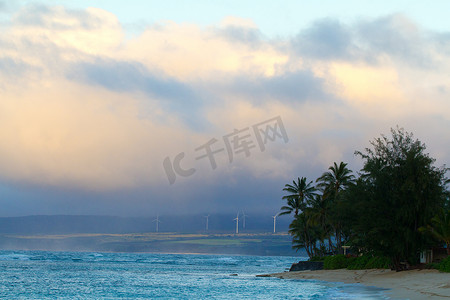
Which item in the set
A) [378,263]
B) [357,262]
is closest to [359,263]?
[357,262]

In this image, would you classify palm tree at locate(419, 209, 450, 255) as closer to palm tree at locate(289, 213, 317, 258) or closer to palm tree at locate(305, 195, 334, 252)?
palm tree at locate(305, 195, 334, 252)

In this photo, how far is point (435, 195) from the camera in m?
49.8

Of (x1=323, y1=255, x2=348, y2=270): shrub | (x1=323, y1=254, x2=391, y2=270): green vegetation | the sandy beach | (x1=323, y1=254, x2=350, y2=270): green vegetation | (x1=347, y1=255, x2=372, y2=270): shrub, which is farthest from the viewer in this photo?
(x1=323, y1=255, x2=348, y2=270): shrub

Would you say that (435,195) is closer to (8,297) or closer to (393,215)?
(393,215)

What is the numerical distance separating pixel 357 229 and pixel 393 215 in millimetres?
3833

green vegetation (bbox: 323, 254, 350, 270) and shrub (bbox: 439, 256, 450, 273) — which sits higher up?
shrub (bbox: 439, 256, 450, 273)

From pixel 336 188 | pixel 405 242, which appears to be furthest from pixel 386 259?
pixel 336 188

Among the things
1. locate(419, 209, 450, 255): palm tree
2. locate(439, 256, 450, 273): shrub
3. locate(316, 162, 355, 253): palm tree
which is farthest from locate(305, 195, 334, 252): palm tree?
locate(439, 256, 450, 273): shrub

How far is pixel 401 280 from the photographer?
4309 centimetres

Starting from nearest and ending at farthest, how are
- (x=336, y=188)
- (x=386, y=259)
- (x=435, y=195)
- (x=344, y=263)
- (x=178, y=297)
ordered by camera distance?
(x=178, y=297) → (x=435, y=195) → (x=386, y=259) → (x=344, y=263) → (x=336, y=188)

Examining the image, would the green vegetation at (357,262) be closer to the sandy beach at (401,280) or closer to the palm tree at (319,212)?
the sandy beach at (401,280)

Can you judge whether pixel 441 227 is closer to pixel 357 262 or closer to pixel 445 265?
pixel 445 265

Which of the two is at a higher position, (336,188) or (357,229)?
(336,188)

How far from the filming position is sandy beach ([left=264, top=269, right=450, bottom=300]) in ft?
100
